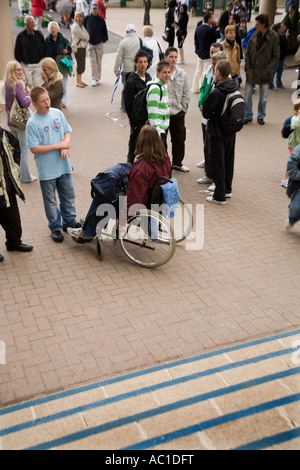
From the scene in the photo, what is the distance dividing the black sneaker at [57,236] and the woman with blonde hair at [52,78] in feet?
10.2

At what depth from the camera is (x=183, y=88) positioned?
313 inches

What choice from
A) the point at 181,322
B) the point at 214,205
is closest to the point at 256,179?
the point at 214,205

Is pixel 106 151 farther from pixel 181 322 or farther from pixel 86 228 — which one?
pixel 181 322

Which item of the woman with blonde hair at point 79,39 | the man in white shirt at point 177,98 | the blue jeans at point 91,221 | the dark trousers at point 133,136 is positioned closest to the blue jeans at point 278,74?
the woman with blonde hair at point 79,39

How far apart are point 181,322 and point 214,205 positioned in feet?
9.46

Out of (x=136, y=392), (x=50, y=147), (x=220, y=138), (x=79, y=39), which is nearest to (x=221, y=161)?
(x=220, y=138)

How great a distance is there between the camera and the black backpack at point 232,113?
6703mm

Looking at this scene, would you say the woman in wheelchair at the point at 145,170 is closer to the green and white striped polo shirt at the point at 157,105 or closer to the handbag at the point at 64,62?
the green and white striped polo shirt at the point at 157,105

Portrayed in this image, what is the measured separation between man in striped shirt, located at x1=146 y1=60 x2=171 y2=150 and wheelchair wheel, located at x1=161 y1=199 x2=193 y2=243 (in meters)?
1.41

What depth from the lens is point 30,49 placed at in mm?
10422

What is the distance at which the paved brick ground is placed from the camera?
172 inches

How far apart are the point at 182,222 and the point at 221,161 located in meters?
1.17

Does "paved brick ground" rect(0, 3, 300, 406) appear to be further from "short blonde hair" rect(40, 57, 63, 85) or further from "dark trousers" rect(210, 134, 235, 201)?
"short blonde hair" rect(40, 57, 63, 85)

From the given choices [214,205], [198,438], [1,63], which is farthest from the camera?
[1,63]
